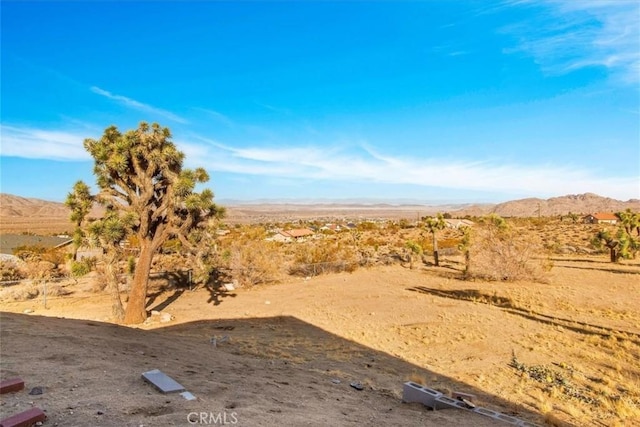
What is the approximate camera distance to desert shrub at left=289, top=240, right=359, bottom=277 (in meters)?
26.9

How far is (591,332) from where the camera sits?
13789mm

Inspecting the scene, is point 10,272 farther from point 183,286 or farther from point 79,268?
point 79,268

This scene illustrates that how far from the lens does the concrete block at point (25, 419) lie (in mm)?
3969

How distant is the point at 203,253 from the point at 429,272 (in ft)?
58.7

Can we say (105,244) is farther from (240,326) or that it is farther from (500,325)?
(500,325)

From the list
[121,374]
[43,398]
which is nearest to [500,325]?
[121,374]

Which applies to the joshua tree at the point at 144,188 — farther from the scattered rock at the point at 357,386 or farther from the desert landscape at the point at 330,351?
the scattered rock at the point at 357,386

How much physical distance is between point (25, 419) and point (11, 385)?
152 centimetres

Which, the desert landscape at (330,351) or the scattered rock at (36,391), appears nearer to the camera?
the scattered rock at (36,391)

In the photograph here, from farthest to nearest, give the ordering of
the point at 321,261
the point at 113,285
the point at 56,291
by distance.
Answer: the point at 321,261 < the point at 56,291 < the point at 113,285

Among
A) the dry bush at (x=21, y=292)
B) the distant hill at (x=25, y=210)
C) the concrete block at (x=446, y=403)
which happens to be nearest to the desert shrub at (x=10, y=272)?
the dry bush at (x=21, y=292)

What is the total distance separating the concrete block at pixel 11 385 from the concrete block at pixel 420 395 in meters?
5.91

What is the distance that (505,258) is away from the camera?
80.2 feet

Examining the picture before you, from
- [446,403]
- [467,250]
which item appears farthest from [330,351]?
[467,250]
